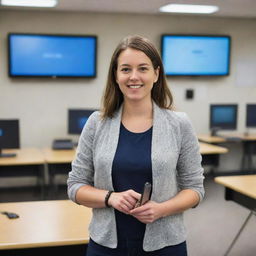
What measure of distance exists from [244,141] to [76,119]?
2.84 m

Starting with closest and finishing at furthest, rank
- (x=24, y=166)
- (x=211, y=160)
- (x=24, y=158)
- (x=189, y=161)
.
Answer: (x=189, y=161)
(x=24, y=158)
(x=24, y=166)
(x=211, y=160)

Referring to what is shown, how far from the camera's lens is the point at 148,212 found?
1.35m

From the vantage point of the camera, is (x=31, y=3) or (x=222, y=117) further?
(x=222, y=117)

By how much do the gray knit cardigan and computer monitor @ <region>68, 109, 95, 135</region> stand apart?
407 centimetres

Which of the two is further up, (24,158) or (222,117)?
(222,117)

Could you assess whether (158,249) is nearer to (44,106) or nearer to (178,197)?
(178,197)

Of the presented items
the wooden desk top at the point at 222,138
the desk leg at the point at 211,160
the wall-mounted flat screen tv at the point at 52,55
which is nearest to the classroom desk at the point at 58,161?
the wall-mounted flat screen tv at the point at 52,55

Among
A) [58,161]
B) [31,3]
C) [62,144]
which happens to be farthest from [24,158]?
[31,3]

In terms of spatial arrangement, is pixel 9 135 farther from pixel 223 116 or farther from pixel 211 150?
pixel 223 116

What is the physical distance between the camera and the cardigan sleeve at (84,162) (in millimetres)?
1497

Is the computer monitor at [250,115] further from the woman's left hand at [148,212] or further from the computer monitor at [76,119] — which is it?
the woman's left hand at [148,212]

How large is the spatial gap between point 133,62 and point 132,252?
67 centimetres

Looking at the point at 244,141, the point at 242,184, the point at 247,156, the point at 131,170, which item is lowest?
the point at 247,156

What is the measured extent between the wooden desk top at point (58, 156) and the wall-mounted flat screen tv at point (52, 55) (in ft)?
4.08
